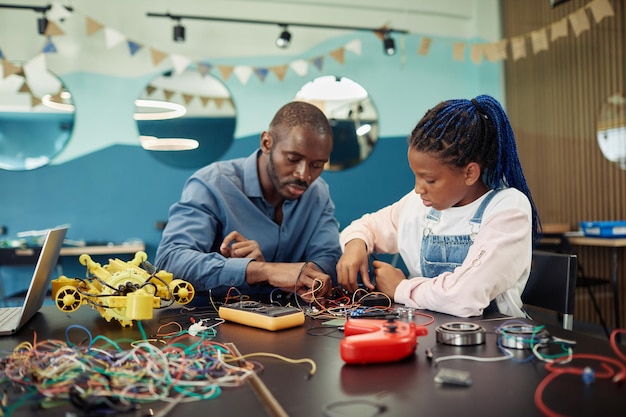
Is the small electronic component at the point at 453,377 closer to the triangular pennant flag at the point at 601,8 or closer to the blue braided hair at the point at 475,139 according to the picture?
the blue braided hair at the point at 475,139

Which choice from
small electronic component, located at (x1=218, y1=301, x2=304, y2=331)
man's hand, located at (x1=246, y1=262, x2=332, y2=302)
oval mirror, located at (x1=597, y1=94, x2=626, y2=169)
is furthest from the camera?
oval mirror, located at (x1=597, y1=94, x2=626, y2=169)

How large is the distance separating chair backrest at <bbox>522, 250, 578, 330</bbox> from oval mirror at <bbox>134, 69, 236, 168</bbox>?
3.18m

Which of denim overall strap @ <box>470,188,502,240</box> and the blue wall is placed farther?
the blue wall

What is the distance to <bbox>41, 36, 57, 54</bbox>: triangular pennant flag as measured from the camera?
3.95 meters

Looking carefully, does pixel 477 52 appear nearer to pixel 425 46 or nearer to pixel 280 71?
pixel 425 46

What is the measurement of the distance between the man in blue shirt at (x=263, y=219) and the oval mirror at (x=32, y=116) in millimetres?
2647

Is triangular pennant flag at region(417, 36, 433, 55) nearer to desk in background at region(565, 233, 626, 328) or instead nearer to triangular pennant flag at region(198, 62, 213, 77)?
triangular pennant flag at region(198, 62, 213, 77)

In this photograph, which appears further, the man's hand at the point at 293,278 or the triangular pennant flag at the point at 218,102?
the triangular pennant flag at the point at 218,102

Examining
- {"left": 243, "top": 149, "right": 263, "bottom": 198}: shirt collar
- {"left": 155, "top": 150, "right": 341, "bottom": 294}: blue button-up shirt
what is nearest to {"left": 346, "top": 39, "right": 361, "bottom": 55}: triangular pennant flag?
{"left": 155, "top": 150, "right": 341, "bottom": 294}: blue button-up shirt

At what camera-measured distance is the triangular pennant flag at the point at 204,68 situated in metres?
4.32

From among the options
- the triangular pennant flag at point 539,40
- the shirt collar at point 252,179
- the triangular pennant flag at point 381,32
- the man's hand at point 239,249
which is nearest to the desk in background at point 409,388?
the man's hand at point 239,249

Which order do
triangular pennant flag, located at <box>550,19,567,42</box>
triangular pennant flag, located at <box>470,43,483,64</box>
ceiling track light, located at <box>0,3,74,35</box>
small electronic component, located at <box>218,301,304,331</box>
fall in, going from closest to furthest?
small electronic component, located at <box>218,301,304,331</box> → ceiling track light, located at <box>0,3,74,35</box> → triangular pennant flag, located at <box>550,19,567,42</box> → triangular pennant flag, located at <box>470,43,483,64</box>

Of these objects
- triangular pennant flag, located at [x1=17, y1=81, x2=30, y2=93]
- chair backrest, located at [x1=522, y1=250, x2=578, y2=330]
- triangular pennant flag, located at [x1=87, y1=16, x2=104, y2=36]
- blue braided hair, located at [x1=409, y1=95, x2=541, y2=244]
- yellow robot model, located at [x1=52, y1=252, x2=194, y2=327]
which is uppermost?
triangular pennant flag, located at [x1=87, y1=16, x2=104, y2=36]

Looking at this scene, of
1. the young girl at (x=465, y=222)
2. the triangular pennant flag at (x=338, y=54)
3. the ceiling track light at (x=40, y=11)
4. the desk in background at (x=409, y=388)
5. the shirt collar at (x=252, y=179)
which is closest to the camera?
the desk in background at (x=409, y=388)
